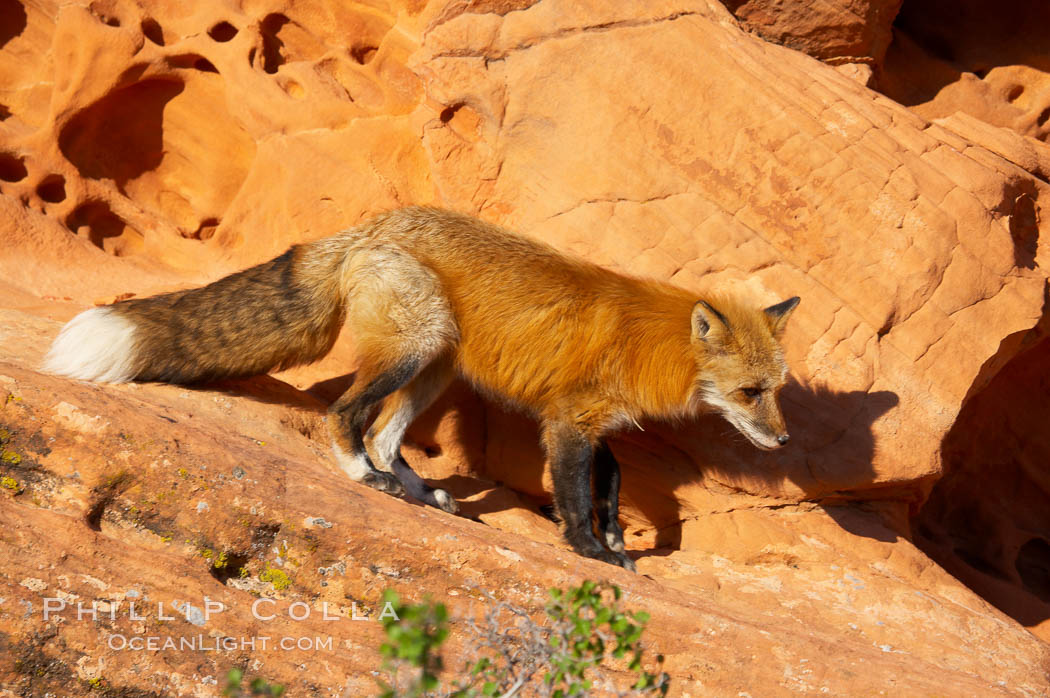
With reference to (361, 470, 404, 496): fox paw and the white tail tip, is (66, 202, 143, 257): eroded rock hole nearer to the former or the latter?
the white tail tip

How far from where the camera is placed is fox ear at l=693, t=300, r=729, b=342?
479cm

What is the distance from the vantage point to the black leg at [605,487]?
16.4ft

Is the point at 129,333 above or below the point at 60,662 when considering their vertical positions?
above

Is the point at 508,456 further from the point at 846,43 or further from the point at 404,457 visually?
the point at 846,43

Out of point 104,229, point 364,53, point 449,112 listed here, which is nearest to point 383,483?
point 449,112

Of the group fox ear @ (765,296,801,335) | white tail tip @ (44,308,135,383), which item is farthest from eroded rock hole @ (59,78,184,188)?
fox ear @ (765,296,801,335)

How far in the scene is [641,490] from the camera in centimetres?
564

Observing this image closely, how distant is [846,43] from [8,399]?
722 cm

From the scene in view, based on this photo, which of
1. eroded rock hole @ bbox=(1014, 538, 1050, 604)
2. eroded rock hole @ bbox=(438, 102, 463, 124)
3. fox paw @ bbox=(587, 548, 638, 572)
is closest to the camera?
fox paw @ bbox=(587, 548, 638, 572)

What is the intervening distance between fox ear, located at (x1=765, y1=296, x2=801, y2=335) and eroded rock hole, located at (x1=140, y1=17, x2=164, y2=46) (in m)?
5.68

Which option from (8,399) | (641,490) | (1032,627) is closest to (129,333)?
(8,399)

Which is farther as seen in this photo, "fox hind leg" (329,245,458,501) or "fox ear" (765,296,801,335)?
"fox ear" (765,296,801,335)

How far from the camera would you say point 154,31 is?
7.12 metres

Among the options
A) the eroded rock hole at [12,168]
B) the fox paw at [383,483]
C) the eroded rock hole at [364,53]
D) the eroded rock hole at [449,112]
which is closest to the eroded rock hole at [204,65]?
the eroded rock hole at [364,53]
